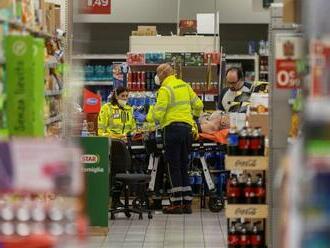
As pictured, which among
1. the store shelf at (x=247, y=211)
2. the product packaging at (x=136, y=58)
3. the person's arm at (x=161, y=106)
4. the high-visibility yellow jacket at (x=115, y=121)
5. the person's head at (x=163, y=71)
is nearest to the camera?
the store shelf at (x=247, y=211)

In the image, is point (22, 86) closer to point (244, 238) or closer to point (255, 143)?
point (255, 143)

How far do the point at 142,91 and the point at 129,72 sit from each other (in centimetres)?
43

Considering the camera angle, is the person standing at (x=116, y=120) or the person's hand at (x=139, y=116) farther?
the person's hand at (x=139, y=116)


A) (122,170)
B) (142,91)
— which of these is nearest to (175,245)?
(122,170)

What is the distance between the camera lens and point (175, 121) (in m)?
11.3

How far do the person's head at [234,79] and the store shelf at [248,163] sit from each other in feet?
18.9

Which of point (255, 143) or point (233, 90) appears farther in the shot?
point (233, 90)

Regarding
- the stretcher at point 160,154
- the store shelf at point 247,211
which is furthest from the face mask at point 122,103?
the store shelf at point 247,211

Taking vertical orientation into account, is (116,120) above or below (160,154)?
above

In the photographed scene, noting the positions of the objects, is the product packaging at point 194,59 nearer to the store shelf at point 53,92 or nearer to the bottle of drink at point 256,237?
the store shelf at point 53,92

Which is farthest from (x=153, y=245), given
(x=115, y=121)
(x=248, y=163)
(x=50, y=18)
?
(x=115, y=121)

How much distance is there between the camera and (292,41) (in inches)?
173

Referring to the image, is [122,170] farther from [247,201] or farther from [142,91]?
[247,201]

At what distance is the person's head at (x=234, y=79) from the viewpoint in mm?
12430
